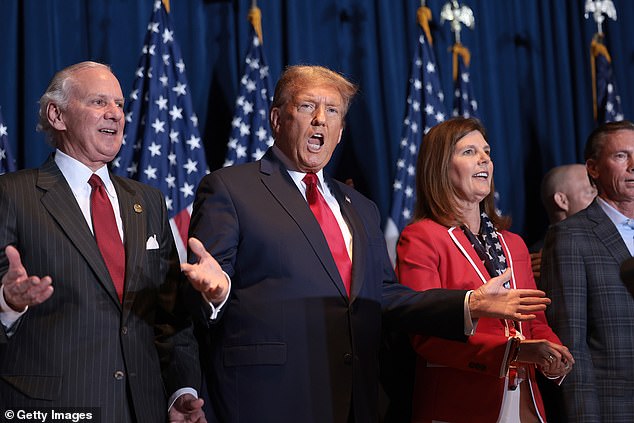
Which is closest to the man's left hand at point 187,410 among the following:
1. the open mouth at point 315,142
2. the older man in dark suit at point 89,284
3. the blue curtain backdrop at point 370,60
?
the older man in dark suit at point 89,284

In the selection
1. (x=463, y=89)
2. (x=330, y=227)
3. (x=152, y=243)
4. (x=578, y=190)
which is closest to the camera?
(x=152, y=243)

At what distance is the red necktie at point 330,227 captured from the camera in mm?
2723

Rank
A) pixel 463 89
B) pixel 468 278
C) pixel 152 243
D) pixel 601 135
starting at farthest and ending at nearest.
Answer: pixel 463 89, pixel 601 135, pixel 468 278, pixel 152 243

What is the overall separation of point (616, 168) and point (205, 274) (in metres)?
2.11

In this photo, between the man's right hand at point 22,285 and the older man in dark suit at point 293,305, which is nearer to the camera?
the man's right hand at point 22,285

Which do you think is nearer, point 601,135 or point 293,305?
point 293,305

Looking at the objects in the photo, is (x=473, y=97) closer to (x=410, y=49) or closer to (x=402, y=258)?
(x=410, y=49)

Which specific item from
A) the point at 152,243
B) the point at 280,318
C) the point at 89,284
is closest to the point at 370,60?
the point at 152,243

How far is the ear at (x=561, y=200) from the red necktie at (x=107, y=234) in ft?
10.5

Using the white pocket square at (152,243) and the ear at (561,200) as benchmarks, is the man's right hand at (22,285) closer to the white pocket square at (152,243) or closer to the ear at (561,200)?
the white pocket square at (152,243)

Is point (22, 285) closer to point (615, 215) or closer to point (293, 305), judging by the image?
point (293, 305)

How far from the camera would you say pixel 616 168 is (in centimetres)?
367

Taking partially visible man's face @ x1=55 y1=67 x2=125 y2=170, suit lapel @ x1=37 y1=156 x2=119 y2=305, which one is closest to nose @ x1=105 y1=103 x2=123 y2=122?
partially visible man's face @ x1=55 y1=67 x2=125 y2=170

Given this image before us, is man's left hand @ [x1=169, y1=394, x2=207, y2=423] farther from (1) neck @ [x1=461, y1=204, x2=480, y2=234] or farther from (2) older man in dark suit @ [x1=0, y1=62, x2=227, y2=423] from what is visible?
(1) neck @ [x1=461, y1=204, x2=480, y2=234]
